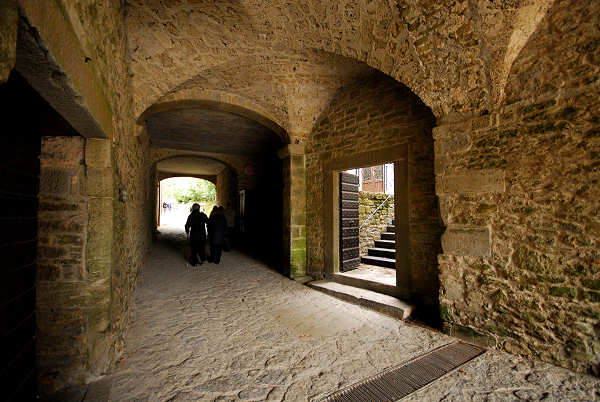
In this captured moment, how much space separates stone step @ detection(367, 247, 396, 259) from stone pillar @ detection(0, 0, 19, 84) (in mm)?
5908

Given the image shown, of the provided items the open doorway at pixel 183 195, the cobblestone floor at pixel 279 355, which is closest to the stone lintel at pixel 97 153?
the cobblestone floor at pixel 279 355

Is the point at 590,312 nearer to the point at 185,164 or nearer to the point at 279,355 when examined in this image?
the point at 279,355

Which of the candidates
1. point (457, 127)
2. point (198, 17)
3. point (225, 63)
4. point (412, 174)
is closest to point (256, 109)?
point (225, 63)

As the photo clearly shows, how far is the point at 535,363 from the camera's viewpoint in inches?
93.7

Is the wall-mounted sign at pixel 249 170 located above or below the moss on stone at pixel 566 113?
above

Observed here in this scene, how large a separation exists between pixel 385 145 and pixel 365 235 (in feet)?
9.21

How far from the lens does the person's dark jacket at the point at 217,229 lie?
20.3 ft

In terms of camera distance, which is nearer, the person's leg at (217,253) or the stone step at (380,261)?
the stone step at (380,261)

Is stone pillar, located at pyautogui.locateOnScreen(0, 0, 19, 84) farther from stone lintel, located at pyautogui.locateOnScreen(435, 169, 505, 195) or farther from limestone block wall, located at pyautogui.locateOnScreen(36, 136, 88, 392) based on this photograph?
stone lintel, located at pyautogui.locateOnScreen(435, 169, 505, 195)

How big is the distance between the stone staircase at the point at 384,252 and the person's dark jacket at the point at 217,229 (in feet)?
10.4

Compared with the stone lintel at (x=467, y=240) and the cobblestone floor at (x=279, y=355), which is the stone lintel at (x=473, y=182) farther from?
the cobblestone floor at (x=279, y=355)

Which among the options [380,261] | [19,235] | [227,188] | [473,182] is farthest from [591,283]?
[227,188]

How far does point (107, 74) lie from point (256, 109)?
300 cm

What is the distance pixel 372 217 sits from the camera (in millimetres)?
6508
